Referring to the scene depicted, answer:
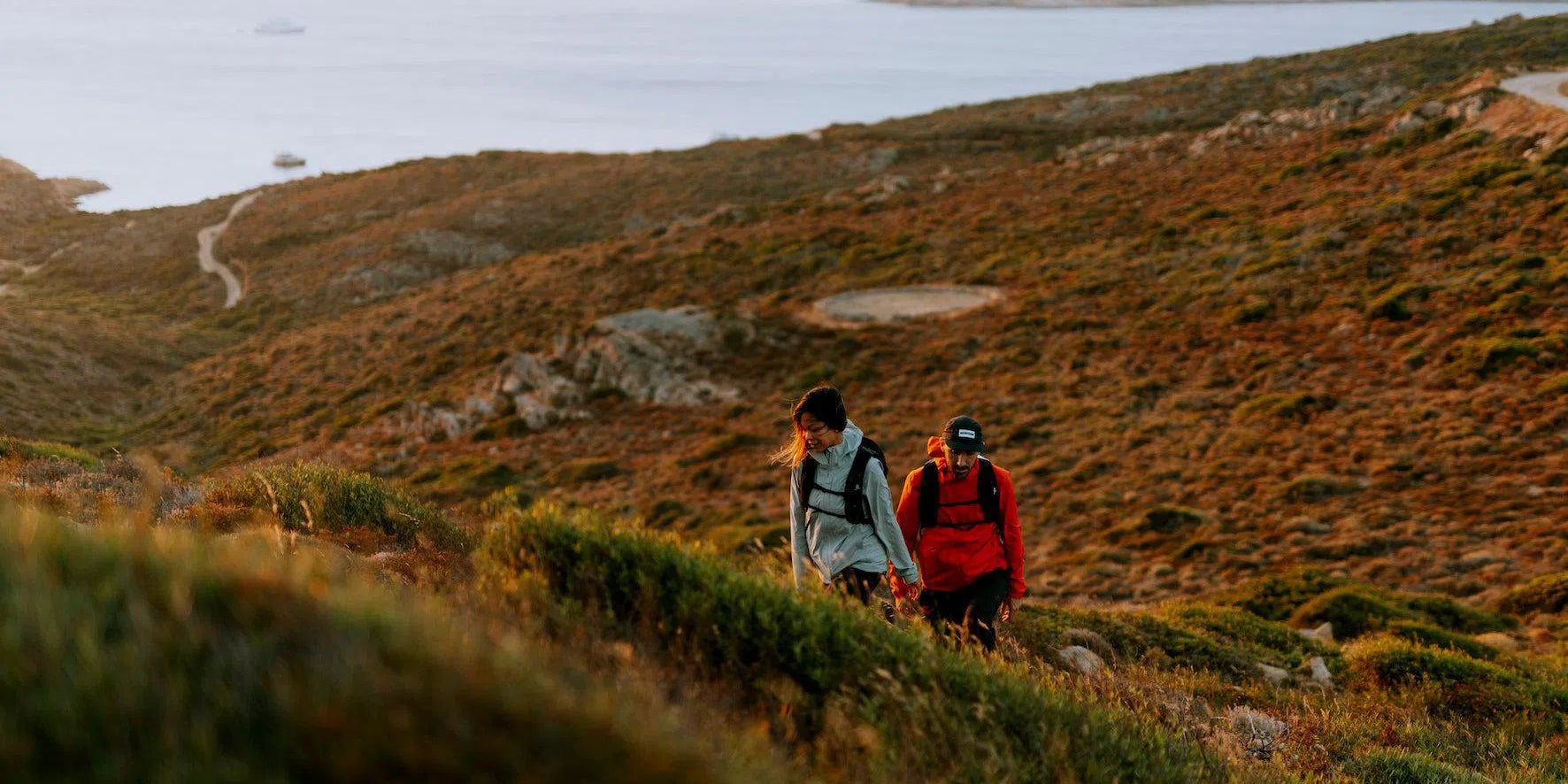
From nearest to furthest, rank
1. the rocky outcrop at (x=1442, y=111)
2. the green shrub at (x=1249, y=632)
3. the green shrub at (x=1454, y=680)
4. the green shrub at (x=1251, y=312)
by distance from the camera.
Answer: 1. the green shrub at (x=1454, y=680)
2. the green shrub at (x=1249, y=632)
3. the green shrub at (x=1251, y=312)
4. the rocky outcrop at (x=1442, y=111)

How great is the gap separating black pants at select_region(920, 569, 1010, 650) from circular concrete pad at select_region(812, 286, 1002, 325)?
26555 millimetres

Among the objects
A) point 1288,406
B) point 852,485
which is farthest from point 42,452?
point 1288,406

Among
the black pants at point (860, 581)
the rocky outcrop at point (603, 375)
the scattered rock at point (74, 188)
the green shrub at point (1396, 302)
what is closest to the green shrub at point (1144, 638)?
the black pants at point (860, 581)

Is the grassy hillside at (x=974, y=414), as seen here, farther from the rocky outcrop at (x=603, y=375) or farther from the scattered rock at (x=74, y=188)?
the scattered rock at (x=74, y=188)

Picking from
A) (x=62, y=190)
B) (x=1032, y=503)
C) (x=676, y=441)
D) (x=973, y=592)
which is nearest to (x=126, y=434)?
(x=676, y=441)

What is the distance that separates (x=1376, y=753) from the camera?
20.5ft

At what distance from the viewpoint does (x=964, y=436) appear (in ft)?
19.9

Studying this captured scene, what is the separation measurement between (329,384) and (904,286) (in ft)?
76.1

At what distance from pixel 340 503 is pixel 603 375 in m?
24.0

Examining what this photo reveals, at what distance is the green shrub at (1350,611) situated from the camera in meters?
12.1

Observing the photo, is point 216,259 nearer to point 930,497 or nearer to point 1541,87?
point 930,497

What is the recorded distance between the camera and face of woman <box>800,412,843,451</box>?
5.70 meters

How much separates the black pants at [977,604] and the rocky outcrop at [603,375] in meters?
23.3

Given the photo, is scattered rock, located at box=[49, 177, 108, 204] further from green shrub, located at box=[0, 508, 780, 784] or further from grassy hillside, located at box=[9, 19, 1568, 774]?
green shrub, located at box=[0, 508, 780, 784]
